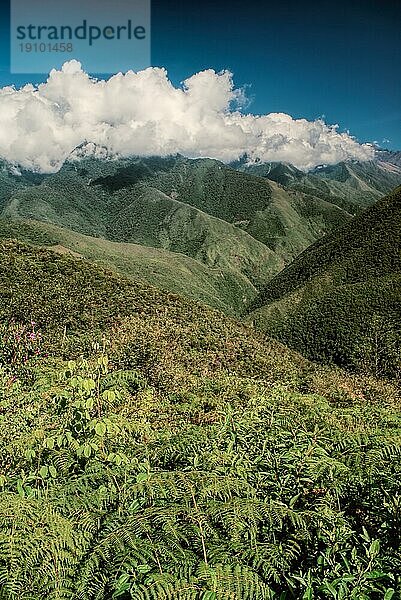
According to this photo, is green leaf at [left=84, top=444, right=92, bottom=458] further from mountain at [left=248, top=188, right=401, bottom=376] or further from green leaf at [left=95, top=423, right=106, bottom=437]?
mountain at [left=248, top=188, right=401, bottom=376]

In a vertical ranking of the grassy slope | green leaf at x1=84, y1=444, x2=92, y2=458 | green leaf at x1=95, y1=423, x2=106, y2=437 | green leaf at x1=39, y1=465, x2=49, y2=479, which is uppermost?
the grassy slope

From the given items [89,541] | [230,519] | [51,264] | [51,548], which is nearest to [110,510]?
[89,541]

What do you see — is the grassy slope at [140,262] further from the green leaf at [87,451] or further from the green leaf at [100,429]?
the green leaf at [87,451]

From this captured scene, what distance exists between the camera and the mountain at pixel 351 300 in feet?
221

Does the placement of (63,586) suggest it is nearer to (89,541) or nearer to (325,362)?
(89,541)

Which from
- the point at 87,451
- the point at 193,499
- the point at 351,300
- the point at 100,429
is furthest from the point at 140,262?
the point at 193,499

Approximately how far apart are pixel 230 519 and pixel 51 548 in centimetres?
189

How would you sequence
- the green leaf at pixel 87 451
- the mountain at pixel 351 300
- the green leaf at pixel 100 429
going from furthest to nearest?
the mountain at pixel 351 300, the green leaf at pixel 100 429, the green leaf at pixel 87 451

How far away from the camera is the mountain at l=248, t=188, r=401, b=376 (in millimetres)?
67312

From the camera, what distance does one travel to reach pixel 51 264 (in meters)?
41.2

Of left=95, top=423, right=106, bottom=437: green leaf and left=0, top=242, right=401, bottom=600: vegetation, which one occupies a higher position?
left=95, top=423, right=106, bottom=437: green leaf

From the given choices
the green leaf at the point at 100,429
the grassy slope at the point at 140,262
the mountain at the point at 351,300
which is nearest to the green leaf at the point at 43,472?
the green leaf at the point at 100,429

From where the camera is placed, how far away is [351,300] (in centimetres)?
8225

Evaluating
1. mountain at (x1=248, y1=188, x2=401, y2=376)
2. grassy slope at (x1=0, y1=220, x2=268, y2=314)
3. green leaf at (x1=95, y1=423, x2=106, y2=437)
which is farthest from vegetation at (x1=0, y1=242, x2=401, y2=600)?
grassy slope at (x1=0, y1=220, x2=268, y2=314)
